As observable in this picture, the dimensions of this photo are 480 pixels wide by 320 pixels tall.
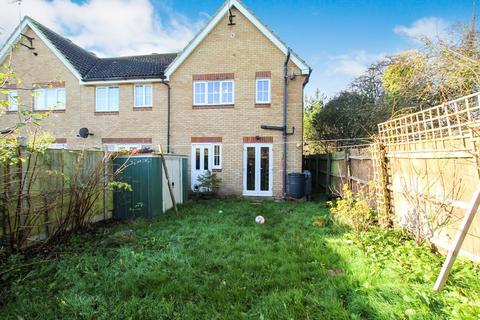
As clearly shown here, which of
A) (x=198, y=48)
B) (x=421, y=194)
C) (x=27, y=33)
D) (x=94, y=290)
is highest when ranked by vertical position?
(x=27, y=33)

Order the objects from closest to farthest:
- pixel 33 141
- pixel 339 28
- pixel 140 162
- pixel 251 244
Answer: pixel 33 141, pixel 251 244, pixel 140 162, pixel 339 28

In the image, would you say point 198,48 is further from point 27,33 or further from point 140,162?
point 27,33

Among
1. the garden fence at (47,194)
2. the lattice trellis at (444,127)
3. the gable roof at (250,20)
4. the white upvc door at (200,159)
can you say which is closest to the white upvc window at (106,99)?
the gable roof at (250,20)

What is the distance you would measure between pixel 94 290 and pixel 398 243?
4.95m

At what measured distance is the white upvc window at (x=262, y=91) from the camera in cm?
1087

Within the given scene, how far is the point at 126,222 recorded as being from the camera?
22.0ft

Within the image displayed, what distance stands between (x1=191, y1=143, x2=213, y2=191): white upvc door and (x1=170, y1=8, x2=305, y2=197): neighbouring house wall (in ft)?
1.25

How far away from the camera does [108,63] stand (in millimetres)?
14133

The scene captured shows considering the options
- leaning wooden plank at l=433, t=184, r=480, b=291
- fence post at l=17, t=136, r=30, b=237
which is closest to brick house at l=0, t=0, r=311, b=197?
fence post at l=17, t=136, r=30, b=237

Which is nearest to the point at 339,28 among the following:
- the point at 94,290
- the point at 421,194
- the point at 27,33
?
the point at 421,194

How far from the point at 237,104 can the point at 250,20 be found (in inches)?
145

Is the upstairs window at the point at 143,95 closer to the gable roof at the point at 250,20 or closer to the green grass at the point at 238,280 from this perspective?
the gable roof at the point at 250,20

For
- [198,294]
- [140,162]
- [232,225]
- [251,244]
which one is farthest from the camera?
[140,162]

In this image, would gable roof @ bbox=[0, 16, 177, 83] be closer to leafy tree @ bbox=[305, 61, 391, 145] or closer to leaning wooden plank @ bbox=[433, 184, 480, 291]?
leafy tree @ bbox=[305, 61, 391, 145]
